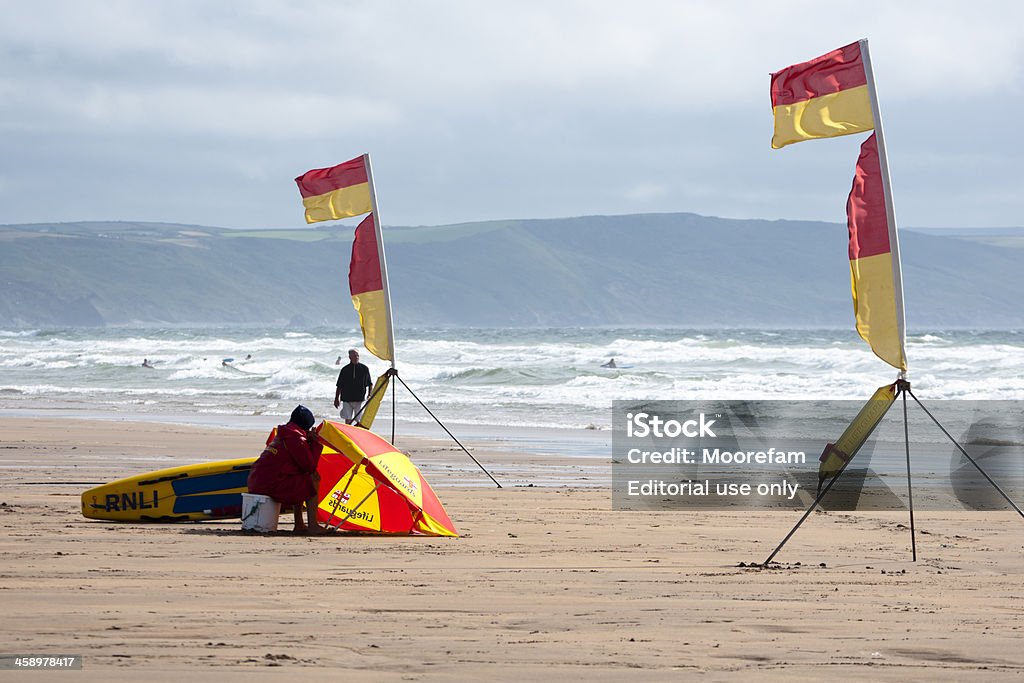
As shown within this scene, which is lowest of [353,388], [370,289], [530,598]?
[530,598]

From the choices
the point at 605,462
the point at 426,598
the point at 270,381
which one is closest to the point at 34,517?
the point at 426,598

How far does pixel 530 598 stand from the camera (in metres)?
6.38

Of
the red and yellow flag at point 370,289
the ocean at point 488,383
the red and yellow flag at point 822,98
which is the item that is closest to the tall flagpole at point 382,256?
the red and yellow flag at point 370,289

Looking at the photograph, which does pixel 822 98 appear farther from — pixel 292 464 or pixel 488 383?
pixel 488 383

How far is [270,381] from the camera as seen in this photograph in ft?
113

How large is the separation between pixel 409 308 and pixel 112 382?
534 ft

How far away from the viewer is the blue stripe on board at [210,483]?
9.16m

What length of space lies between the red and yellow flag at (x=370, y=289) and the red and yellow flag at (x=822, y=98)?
14.1ft

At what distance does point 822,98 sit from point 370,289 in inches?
188

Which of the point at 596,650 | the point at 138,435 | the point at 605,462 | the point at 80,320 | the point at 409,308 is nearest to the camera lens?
the point at 596,650

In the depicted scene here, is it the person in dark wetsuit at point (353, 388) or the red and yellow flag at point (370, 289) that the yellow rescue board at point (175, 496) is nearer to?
the red and yellow flag at point (370, 289)

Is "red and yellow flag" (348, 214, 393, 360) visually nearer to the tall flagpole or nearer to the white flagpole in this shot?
the tall flagpole

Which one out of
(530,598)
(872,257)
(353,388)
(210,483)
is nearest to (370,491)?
(210,483)

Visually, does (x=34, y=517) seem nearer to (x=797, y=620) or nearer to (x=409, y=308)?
(x=797, y=620)
